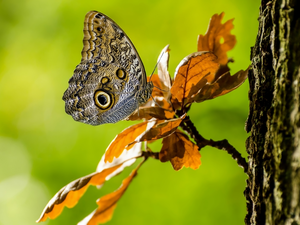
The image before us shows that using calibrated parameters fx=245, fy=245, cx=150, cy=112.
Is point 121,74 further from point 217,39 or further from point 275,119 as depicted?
point 275,119

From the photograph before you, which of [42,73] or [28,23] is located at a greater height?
[28,23]

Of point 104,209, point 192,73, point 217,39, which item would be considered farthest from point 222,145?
point 104,209

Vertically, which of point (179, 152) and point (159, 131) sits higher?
point (159, 131)

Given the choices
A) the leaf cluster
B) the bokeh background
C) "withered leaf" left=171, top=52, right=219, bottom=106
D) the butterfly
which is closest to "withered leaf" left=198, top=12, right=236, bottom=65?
the leaf cluster

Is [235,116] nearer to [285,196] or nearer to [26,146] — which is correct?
[285,196]

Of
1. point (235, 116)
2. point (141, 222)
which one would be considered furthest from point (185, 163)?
point (141, 222)

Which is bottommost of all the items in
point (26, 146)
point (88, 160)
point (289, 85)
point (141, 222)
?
point (141, 222)
